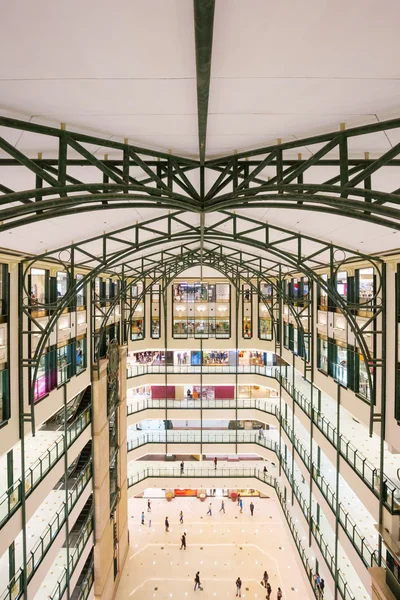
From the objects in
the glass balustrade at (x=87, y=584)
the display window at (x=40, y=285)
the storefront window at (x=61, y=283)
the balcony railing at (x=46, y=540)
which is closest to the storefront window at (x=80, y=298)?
the storefront window at (x=61, y=283)

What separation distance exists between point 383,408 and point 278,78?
38.7 feet

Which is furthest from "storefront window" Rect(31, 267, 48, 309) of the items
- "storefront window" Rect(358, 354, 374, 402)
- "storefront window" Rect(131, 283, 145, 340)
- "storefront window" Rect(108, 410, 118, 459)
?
"storefront window" Rect(131, 283, 145, 340)

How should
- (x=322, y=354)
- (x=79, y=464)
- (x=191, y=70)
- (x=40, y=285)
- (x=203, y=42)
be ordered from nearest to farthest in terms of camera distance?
(x=203, y=42) → (x=191, y=70) → (x=40, y=285) → (x=322, y=354) → (x=79, y=464)

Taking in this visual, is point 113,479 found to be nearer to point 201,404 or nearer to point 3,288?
point 201,404

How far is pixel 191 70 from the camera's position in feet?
13.5

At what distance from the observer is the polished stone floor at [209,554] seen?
73.7ft

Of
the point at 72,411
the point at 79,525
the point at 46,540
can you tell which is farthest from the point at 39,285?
the point at 79,525

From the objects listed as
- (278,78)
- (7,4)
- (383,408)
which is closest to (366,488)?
(383,408)

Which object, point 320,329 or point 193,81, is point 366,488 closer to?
point 320,329

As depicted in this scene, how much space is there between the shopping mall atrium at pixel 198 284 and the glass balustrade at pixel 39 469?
9cm

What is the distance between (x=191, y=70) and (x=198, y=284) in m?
29.4

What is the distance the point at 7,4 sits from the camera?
9.84 ft

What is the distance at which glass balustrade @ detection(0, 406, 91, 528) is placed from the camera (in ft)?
36.9

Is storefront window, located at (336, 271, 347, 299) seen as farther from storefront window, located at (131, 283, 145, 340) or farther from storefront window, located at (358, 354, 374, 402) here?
storefront window, located at (131, 283, 145, 340)
